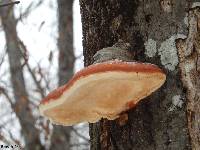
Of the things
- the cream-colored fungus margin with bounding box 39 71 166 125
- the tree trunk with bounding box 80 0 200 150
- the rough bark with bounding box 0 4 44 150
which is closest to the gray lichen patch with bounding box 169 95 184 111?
the tree trunk with bounding box 80 0 200 150

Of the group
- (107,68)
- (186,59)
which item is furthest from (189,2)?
(107,68)

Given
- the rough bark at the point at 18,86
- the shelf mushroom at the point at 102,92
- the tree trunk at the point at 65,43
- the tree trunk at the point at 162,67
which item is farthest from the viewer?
the tree trunk at the point at 65,43

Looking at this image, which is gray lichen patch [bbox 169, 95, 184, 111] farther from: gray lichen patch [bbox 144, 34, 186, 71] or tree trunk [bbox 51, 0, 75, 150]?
tree trunk [bbox 51, 0, 75, 150]

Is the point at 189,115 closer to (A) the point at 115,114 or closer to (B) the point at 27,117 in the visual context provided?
(A) the point at 115,114

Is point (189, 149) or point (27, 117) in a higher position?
point (189, 149)

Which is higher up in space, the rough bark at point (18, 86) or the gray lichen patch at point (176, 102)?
the gray lichen patch at point (176, 102)

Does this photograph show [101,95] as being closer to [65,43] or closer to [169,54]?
[169,54]

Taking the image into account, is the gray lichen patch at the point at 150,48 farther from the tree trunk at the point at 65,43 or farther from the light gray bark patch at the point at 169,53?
the tree trunk at the point at 65,43

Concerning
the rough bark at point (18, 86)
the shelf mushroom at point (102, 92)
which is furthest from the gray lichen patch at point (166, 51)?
the rough bark at point (18, 86)
